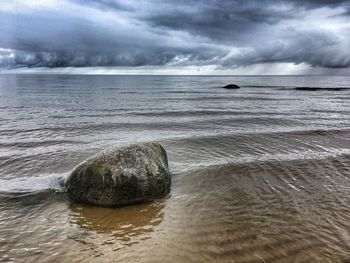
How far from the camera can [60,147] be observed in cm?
1437

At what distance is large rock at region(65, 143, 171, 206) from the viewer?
8.20 m

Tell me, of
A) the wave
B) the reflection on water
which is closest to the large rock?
the reflection on water

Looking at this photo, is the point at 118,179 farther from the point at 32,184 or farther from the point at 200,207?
the point at 32,184

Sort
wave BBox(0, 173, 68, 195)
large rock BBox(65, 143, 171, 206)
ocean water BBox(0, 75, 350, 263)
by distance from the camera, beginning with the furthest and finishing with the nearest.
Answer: wave BBox(0, 173, 68, 195)
large rock BBox(65, 143, 171, 206)
ocean water BBox(0, 75, 350, 263)

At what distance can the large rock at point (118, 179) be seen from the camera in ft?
26.9

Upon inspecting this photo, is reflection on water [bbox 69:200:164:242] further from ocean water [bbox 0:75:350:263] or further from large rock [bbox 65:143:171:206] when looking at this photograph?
large rock [bbox 65:143:171:206]

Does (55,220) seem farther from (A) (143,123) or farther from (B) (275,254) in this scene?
(A) (143,123)

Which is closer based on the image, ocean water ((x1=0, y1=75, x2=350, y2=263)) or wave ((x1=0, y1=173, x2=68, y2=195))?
ocean water ((x1=0, y1=75, x2=350, y2=263))

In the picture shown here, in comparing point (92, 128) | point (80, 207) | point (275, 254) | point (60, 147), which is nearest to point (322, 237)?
point (275, 254)

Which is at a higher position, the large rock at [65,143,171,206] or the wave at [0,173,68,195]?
the large rock at [65,143,171,206]

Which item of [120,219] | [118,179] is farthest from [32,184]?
[120,219]

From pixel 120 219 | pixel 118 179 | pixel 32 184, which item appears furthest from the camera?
pixel 32 184

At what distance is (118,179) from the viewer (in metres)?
8.29

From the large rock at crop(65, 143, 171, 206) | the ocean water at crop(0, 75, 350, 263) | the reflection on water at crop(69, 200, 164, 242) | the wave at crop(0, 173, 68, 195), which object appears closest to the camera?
the ocean water at crop(0, 75, 350, 263)
